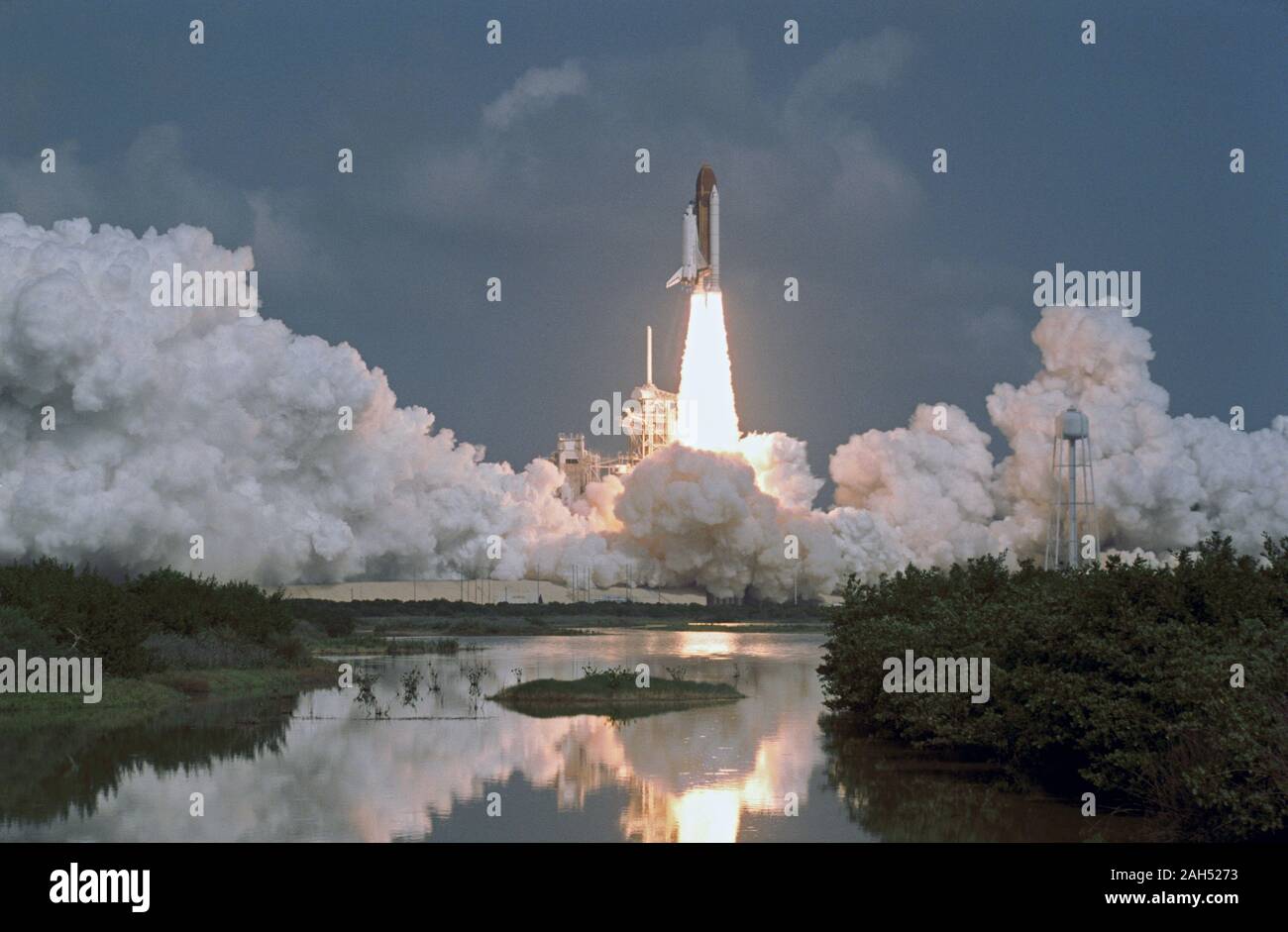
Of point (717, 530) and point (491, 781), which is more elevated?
point (717, 530)

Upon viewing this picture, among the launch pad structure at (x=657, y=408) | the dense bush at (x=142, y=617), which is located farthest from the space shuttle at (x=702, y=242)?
the dense bush at (x=142, y=617)

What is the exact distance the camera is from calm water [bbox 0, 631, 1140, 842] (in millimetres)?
21500

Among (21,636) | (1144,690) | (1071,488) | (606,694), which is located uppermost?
(1071,488)

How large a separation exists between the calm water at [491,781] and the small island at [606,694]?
0.91 metres

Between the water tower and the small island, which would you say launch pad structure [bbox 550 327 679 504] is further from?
the small island

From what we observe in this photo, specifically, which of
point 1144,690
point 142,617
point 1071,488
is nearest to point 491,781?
point 1144,690

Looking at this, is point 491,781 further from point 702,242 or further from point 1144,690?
point 702,242

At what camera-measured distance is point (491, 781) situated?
25.1 metres

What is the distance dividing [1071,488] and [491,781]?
3452cm

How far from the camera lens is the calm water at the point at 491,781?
70.5 ft

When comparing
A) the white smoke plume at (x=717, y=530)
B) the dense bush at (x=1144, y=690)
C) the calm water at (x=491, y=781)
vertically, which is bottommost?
the calm water at (x=491, y=781)

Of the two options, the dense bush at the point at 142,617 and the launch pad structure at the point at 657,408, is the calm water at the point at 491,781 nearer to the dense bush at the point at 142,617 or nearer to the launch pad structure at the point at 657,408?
the dense bush at the point at 142,617

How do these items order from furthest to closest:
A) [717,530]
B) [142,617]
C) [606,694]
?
[717,530]
[142,617]
[606,694]
